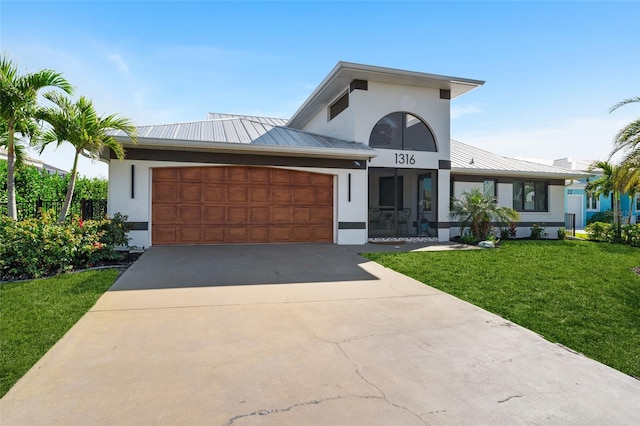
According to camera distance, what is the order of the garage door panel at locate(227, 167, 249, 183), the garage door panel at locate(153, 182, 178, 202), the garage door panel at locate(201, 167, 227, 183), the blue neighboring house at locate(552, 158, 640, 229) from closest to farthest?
the garage door panel at locate(153, 182, 178, 202), the garage door panel at locate(201, 167, 227, 183), the garage door panel at locate(227, 167, 249, 183), the blue neighboring house at locate(552, 158, 640, 229)

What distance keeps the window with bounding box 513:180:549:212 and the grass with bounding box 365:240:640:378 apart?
4.90 m

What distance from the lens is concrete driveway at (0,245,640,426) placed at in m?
2.64

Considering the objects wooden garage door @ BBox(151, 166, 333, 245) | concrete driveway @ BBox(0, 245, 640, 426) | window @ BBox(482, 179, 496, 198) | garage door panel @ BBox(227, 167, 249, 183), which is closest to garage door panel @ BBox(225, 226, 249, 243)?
wooden garage door @ BBox(151, 166, 333, 245)

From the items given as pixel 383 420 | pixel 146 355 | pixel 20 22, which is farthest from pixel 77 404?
pixel 20 22

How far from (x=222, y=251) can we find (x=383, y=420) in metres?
8.15

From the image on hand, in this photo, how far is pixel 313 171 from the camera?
12148mm

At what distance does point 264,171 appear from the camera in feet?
38.9

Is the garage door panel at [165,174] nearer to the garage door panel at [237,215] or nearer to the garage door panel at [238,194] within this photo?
the garage door panel at [238,194]

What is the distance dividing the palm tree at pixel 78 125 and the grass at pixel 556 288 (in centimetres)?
740

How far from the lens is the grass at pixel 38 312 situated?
136 inches

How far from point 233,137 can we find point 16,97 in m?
5.49

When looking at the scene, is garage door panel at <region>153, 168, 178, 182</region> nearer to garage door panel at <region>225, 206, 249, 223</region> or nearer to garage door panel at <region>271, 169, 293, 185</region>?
garage door panel at <region>225, 206, 249, 223</region>

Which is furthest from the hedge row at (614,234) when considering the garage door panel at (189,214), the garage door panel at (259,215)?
the garage door panel at (189,214)

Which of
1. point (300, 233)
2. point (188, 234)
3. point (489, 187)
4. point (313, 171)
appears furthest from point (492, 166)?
point (188, 234)
